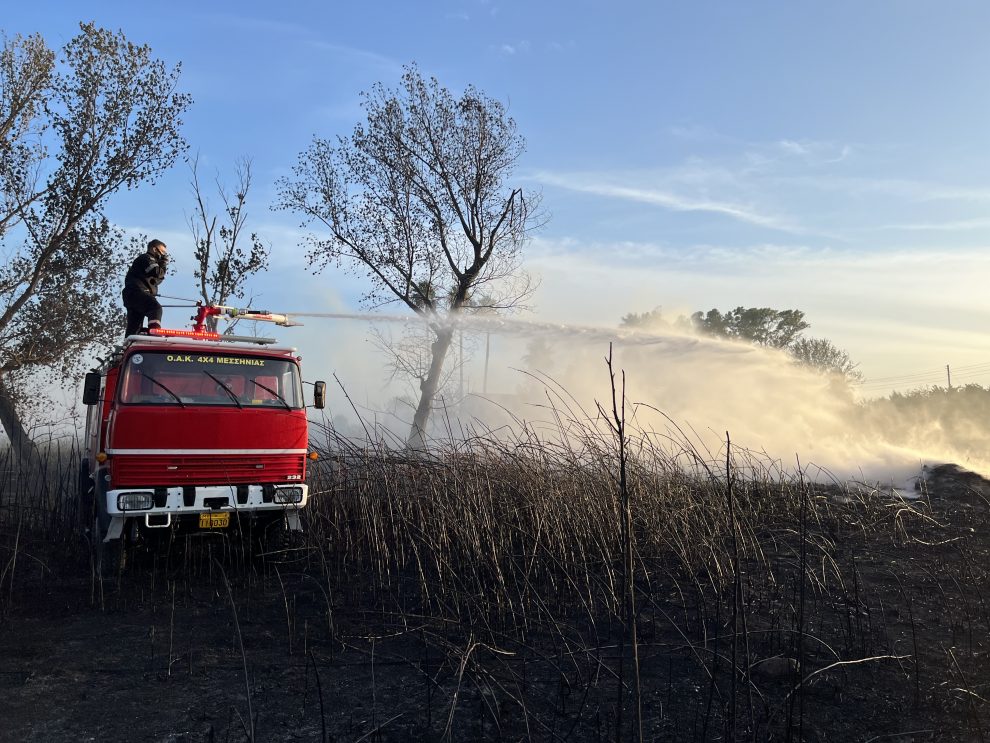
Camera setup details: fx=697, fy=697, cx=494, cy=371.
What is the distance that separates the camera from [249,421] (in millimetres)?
7707

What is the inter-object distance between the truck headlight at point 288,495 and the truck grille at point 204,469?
0.51 ft

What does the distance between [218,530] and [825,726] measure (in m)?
6.23

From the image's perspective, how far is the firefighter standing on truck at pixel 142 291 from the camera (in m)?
9.16

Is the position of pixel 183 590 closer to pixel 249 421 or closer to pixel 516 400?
pixel 249 421

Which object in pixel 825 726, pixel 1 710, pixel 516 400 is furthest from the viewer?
pixel 516 400

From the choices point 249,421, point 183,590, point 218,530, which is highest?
point 249,421

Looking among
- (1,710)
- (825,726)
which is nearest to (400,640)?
(1,710)

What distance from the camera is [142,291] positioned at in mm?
9188

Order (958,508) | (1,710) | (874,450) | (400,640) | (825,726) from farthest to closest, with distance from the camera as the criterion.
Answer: (874,450) → (958,508) → (400,640) → (1,710) → (825,726)

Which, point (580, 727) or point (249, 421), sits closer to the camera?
point (580, 727)

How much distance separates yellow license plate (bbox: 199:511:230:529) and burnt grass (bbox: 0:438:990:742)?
60cm

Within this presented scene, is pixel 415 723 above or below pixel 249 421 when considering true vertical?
below

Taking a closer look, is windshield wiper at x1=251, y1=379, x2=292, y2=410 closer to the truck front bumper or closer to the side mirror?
the truck front bumper

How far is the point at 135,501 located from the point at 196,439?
0.83 m
